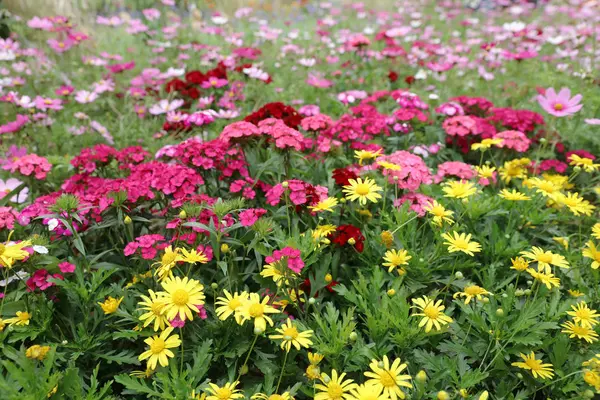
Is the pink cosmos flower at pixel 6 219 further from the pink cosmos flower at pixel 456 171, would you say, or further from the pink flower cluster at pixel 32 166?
the pink cosmos flower at pixel 456 171

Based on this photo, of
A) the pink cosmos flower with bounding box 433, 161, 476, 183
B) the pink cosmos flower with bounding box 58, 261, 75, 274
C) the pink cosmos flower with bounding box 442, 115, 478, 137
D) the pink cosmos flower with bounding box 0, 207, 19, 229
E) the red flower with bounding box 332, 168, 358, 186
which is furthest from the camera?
the pink cosmos flower with bounding box 442, 115, 478, 137

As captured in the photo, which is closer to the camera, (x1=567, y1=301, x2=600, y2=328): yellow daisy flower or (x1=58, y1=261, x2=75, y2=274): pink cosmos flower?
(x1=567, y1=301, x2=600, y2=328): yellow daisy flower

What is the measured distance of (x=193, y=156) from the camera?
80.4 inches

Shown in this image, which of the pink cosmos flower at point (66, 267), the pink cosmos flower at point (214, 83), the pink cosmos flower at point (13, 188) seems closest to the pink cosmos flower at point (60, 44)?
the pink cosmos flower at point (214, 83)

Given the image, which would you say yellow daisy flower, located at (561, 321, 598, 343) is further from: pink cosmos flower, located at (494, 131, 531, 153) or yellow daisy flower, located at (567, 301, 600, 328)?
pink cosmos flower, located at (494, 131, 531, 153)

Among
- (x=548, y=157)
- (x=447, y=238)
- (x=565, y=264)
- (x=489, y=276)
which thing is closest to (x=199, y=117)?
(x=447, y=238)

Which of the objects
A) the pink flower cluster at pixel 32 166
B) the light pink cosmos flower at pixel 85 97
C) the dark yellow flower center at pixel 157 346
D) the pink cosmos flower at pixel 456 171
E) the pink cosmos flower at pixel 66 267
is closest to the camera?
the dark yellow flower center at pixel 157 346

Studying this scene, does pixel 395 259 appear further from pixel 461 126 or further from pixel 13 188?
pixel 13 188

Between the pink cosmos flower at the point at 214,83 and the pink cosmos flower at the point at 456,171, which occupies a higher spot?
the pink cosmos flower at the point at 214,83

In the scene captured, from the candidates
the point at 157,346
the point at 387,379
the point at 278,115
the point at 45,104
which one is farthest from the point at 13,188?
the point at 387,379

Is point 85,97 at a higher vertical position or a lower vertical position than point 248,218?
lower

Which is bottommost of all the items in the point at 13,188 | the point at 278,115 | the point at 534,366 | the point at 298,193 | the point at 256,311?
the point at 534,366

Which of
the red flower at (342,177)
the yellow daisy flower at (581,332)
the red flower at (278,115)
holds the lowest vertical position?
the yellow daisy flower at (581,332)

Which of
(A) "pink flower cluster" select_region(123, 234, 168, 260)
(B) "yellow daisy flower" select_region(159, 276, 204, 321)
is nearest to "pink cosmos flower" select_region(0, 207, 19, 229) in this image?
(A) "pink flower cluster" select_region(123, 234, 168, 260)
